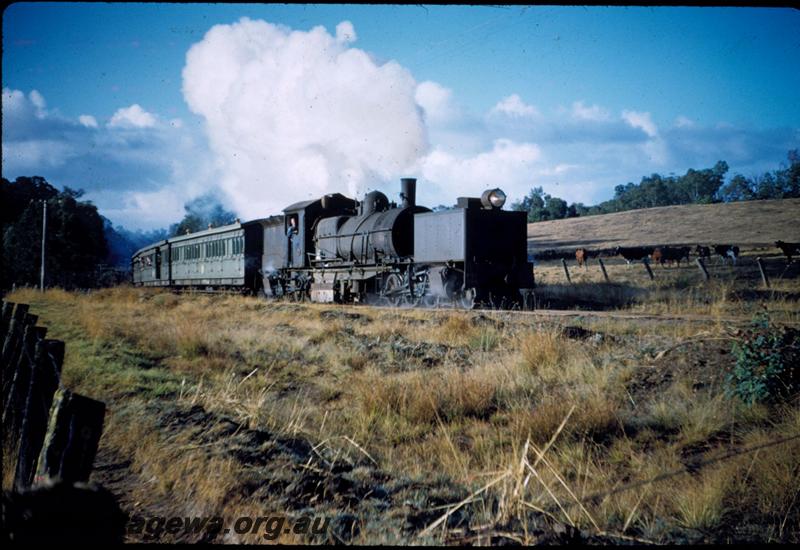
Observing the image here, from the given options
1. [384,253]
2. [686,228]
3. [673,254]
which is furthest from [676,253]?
[686,228]

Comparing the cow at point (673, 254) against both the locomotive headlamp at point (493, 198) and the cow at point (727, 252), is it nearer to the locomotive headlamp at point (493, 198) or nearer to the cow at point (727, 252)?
the cow at point (727, 252)

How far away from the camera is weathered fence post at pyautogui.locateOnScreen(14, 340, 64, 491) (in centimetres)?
257

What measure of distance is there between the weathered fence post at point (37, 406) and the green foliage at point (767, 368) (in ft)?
20.1

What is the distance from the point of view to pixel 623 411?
209 inches

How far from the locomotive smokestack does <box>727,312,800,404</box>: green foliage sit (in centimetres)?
1163

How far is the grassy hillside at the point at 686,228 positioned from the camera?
1321 inches

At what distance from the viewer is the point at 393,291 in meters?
15.6

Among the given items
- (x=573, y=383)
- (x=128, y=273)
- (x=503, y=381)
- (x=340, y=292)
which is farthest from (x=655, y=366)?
(x=128, y=273)

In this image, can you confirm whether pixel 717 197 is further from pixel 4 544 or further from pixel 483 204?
pixel 4 544

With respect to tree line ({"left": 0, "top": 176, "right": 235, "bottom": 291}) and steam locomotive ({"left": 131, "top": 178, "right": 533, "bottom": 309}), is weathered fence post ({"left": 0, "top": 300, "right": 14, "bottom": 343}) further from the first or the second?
tree line ({"left": 0, "top": 176, "right": 235, "bottom": 291})

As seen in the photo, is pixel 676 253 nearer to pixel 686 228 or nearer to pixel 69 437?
pixel 686 228

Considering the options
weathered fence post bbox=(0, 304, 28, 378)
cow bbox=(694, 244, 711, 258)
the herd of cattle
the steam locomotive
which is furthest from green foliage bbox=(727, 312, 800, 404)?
cow bbox=(694, 244, 711, 258)

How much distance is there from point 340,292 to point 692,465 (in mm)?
14320

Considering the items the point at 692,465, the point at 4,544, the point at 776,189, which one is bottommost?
the point at 692,465
